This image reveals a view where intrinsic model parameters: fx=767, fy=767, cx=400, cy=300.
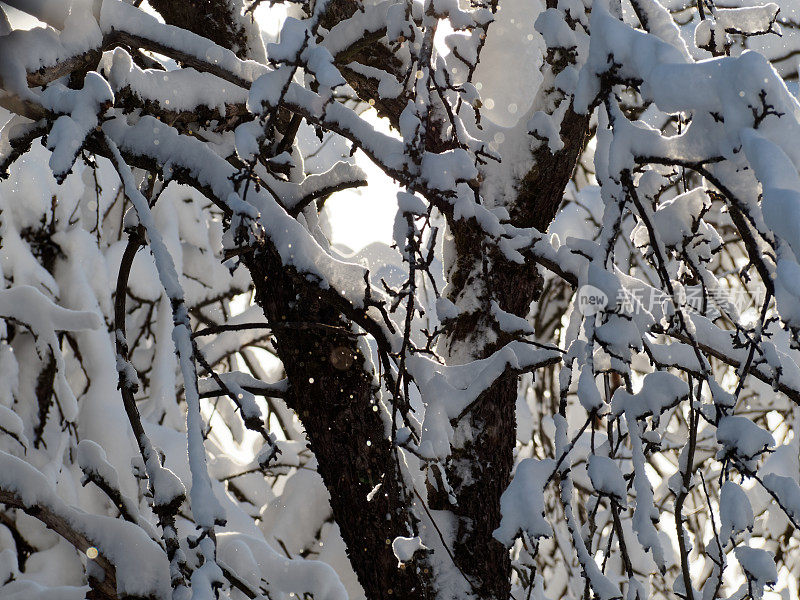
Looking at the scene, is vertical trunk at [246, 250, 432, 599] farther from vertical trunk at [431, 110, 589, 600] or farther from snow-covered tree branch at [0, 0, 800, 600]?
vertical trunk at [431, 110, 589, 600]

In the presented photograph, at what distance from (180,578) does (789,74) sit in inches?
189

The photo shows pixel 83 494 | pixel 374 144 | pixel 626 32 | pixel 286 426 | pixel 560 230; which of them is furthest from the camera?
pixel 286 426

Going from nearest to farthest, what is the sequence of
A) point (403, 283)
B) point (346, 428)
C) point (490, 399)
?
point (403, 283) < point (346, 428) < point (490, 399)

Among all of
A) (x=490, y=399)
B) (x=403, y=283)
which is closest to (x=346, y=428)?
(x=490, y=399)

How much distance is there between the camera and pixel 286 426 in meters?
5.74

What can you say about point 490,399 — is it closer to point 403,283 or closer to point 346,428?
point 346,428

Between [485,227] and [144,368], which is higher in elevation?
[144,368]

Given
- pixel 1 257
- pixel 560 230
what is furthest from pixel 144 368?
pixel 560 230

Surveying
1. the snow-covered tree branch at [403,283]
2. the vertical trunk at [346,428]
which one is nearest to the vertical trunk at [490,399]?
the snow-covered tree branch at [403,283]

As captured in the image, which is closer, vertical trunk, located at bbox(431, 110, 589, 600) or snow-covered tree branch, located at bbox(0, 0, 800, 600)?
snow-covered tree branch, located at bbox(0, 0, 800, 600)

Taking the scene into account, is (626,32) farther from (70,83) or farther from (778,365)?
(70,83)

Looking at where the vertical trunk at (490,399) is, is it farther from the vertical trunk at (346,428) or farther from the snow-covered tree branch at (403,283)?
the vertical trunk at (346,428)

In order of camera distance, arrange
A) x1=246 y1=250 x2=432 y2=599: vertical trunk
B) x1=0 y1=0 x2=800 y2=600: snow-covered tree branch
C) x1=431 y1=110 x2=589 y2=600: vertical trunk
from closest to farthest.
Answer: x1=0 y1=0 x2=800 y2=600: snow-covered tree branch, x1=246 y1=250 x2=432 y2=599: vertical trunk, x1=431 y1=110 x2=589 y2=600: vertical trunk

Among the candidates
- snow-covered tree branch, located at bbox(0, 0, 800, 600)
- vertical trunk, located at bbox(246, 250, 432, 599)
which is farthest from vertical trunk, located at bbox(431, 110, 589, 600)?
vertical trunk, located at bbox(246, 250, 432, 599)
